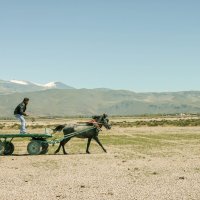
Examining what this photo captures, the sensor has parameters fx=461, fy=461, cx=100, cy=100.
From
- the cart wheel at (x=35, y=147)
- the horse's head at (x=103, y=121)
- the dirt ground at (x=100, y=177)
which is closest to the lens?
the dirt ground at (x=100, y=177)

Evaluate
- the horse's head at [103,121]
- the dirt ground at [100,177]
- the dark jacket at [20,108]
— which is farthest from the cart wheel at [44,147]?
the horse's head at [103,121]

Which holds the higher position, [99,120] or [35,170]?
[99,120]

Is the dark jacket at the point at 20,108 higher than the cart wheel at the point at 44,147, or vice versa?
the dark jacket at the point at 20,108

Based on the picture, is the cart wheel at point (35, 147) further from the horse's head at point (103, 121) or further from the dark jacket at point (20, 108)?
the horse's head at point (103, 121)

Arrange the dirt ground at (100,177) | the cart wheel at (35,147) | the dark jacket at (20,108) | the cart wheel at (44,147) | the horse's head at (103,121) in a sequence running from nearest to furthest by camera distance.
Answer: the dirt ground at (100,177) → the dark jacket at (20,108) → the cart wheel at (35,147) → the cart wheel at (44,147) → the horse's head at (103,121)

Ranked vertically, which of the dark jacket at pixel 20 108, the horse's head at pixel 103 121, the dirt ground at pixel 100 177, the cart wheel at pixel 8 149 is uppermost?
the dark jacket at pixel 20 108

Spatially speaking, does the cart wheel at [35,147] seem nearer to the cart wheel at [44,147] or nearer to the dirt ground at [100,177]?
the cart wheel at [44,147]

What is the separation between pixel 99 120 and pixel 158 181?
12098 millimetres

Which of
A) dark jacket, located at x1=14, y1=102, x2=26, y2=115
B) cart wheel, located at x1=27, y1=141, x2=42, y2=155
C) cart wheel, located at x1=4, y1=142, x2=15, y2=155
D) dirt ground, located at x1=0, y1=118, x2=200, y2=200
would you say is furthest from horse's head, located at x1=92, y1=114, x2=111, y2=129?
cart wheel, located at x1=4, y1=142, x2=15, y2=155

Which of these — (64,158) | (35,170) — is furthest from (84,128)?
(35,170)

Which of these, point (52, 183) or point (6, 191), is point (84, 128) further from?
point (6, 191)

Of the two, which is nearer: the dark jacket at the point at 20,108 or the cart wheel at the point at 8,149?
the dark jacket at the point at 20,108

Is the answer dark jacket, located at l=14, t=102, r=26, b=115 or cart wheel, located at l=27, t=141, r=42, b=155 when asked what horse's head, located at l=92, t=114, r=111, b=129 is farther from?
dark jacket, located at l=14, t=102, r=26, b=115

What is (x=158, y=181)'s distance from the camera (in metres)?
17.2
